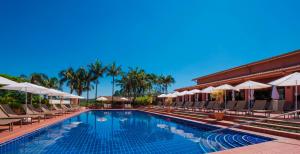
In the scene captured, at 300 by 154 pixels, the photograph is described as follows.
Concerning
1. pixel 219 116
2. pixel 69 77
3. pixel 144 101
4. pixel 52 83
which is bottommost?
pixel 144 101

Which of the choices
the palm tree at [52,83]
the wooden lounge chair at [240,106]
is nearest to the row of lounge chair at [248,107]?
the wooden lounge chair at [240,106]

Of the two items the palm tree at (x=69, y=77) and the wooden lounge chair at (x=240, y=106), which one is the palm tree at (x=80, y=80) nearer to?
the palm tree at (x=69, y=77)

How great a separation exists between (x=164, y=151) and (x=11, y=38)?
1250 inches

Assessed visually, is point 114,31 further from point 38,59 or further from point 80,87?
point 80,87

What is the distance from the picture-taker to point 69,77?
170 feet

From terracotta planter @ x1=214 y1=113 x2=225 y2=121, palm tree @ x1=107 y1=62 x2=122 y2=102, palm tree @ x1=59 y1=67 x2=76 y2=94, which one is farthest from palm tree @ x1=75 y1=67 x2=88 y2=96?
terracotta planter @ x1=214 y1=113 x2=225 y2=121

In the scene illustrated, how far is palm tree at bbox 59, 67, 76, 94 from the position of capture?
2042 inches

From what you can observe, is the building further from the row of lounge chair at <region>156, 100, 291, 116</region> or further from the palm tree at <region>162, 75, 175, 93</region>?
the palm tree at <region>162, 75, 175, 93</region>

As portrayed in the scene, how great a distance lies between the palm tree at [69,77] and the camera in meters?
51.9

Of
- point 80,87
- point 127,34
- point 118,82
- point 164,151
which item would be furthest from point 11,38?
point 164,151

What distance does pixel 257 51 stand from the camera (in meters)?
31.7

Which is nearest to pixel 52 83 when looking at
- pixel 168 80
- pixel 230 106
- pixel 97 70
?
pixel 97 70

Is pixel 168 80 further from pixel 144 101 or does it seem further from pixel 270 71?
pixel 270 71

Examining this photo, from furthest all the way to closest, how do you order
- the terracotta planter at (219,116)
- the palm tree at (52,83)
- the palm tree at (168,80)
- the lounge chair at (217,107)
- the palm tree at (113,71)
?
the palm tree at (168,80) → the palm tree at (52,83) → the palm tree at (113,71) → the lounge chair at (217,107) → the terracotta planter at (219,116)
